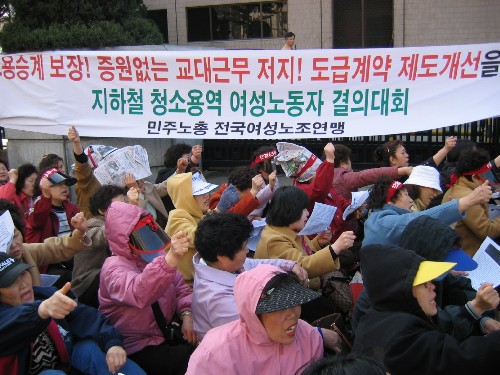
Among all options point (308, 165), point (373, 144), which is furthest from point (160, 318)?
point (373, 144)

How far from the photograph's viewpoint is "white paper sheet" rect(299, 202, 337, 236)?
392 centimetres

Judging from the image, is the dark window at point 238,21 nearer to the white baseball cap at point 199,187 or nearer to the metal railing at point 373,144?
the metal railing at point 373,144

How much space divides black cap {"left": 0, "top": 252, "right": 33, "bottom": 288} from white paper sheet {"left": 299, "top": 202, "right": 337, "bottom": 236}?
1935 mm

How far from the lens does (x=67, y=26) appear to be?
790 centimetres

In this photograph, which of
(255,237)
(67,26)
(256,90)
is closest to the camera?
(255,237)

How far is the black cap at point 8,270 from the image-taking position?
2621 mm

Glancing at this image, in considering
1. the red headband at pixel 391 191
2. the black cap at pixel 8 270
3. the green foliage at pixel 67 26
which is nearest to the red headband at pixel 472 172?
the red headband at pixel 391 191

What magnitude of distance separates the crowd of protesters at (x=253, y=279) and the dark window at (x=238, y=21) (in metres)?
9.38

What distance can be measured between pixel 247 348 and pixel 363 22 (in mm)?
11990

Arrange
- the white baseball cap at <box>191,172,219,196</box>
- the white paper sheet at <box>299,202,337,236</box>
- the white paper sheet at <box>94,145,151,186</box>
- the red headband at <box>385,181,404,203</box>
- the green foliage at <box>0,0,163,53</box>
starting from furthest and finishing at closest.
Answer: the green foliage at <box>0,0,163,53</box> → the white paper sheet at <box>94,145,151,186</box> → the white baseball cap at <box>191,172,219,196</box> → the red headband at <box>385,181,404,203</box> → the white paper sheet at <box>299,202,337,236</box>

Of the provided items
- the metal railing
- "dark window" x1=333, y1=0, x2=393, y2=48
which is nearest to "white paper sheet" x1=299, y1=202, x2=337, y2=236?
the metal railing

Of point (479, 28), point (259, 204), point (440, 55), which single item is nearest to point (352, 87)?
point (440, 55)

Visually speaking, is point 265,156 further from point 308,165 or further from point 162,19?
point 162,19

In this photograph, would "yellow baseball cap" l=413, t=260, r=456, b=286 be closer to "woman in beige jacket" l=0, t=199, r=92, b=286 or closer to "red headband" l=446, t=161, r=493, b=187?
"woman in beige jacket" l=0, t=199, r=92, b=286
